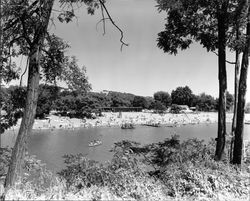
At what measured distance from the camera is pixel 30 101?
4828 millimetres

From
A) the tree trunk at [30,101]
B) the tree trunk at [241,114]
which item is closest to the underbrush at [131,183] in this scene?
the tree trunk at [30,101]

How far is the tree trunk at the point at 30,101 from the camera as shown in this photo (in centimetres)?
461

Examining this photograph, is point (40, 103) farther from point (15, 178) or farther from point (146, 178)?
point (146, 178)

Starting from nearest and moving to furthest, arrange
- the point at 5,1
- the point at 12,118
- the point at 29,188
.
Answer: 1. the point at 29,188
2. the point at 5,1
3. the point at 12,118

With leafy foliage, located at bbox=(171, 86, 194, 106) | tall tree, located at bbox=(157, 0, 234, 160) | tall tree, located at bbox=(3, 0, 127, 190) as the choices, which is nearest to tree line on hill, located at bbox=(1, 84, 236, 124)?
leafy foliage, located at bbox=(171, 86, 194, 106)

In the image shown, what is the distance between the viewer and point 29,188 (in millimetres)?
4285

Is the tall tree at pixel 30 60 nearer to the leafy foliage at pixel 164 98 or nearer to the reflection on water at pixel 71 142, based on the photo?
the reflection on water at pixel 71 142

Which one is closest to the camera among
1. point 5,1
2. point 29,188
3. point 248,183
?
point 29,188

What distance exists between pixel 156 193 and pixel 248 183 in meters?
Result: 1.76

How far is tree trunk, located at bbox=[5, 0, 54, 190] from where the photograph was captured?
4.61 m

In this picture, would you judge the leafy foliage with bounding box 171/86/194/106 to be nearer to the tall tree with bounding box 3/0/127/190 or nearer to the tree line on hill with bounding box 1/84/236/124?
the tree line on hill with bounding box 1/84/236/124

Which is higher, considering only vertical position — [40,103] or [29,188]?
[40,103]

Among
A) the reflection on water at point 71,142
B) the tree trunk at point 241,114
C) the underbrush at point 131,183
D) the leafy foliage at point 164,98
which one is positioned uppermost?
the leafy foliage at point 164,98

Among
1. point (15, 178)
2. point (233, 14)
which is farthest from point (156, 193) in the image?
point (233, 14)
